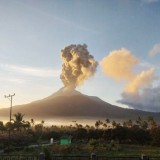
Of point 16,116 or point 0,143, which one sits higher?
point 16,116

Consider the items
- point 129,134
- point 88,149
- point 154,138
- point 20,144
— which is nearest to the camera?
point 88,149

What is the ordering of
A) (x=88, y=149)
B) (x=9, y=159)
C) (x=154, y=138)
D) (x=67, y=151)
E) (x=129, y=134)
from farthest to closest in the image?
(x=129, y=134), (x=154, y=138), (x=88, y=149), (x=67, y=151), (x=9, y=159)

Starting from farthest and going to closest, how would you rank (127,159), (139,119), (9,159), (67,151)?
(139,119) < (67,151) < (9,159) < (127,159)

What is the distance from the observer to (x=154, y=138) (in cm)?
8144

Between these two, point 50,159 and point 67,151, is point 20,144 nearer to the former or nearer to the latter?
point 67,151

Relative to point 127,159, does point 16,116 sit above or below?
above

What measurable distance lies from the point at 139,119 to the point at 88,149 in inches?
3103

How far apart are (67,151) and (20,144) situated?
1652 centimetres

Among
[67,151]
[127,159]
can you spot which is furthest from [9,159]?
[67,151]

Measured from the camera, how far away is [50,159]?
30422 millimetres

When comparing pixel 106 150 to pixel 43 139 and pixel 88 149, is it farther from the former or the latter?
pixel 43 139

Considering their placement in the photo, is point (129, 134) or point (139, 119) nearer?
point (129, 134)

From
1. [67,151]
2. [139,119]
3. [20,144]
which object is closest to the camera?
[67,151]

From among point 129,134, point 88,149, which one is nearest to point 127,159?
point 88,149
